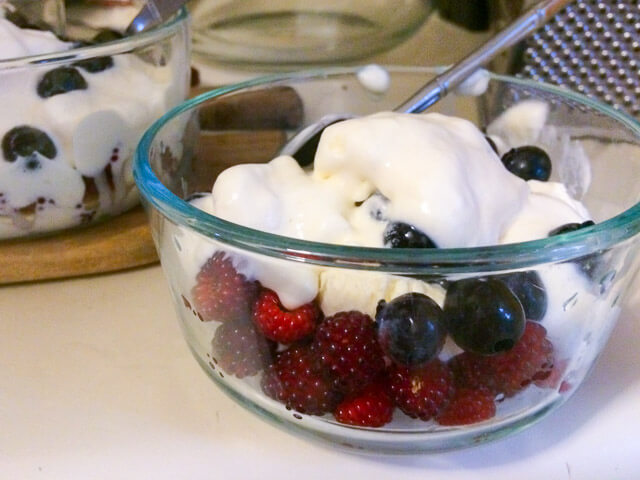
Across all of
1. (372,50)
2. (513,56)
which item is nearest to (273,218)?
(513,56)

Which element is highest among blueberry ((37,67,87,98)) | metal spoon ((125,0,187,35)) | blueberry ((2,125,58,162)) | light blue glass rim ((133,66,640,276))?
light blue glass rim ((133,66,640,276))

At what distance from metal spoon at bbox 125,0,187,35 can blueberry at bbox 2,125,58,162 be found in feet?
0.52

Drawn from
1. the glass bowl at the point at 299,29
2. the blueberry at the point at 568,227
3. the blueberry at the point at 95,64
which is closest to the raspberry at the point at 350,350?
the blueberry at the point at 568,227

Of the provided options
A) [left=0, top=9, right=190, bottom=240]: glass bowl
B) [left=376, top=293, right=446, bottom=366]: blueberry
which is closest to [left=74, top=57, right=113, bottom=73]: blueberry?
[left=0, top=9, right=190, bottom=240]: glass bowl

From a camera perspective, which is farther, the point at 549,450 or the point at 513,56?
the point at 513,56

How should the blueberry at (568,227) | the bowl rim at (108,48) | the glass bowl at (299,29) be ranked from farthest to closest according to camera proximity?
the glass bowl at (299,29) → the bowl rim at (108,48) → the blueberry at (568,227)

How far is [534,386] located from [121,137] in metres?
0.43

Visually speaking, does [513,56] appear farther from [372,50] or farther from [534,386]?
[534,386]

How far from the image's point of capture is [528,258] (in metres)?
0.38

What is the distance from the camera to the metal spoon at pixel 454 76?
626mm

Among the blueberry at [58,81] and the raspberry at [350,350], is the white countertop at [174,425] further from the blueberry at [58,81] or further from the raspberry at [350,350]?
the blueberry at [58,81]

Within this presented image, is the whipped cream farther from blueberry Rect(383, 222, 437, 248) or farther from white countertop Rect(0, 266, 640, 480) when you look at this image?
white countertop Rect(0, 266, 640, 480)

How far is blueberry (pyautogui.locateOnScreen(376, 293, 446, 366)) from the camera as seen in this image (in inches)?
15.5

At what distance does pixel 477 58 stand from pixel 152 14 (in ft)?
1.08
